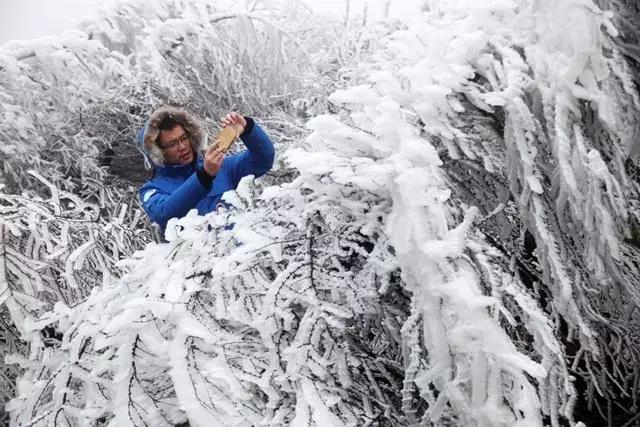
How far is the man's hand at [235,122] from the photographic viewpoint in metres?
2.58

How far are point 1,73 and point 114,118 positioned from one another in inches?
39.3

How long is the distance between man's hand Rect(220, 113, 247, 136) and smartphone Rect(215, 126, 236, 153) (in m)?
0.02

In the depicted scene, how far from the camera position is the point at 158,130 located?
3068mm

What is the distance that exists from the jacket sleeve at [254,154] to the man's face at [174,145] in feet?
0.91

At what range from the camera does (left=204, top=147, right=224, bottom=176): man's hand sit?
2.50m

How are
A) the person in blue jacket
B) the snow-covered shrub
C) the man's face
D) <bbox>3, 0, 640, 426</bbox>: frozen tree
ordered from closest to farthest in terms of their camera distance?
<bbox>3, 0, 640, 426</bbox>: frozen tree
the snow-covered shrub
the person in blue jacket
the man's face

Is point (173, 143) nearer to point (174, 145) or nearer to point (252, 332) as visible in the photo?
point (174, 145)

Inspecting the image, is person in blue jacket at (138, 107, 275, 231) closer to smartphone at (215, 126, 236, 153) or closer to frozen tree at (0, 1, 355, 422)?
smartphone at (215, 126, 236, 153)

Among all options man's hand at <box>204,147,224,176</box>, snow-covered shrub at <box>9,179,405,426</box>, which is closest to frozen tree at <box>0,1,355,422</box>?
man's hand at <box>204,147,224,176</box>

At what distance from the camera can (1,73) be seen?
502cm

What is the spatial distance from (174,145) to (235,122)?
62cm

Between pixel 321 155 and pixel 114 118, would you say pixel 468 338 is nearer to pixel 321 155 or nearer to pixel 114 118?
pixel 321 155

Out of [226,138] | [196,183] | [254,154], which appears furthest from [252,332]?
[254,154]

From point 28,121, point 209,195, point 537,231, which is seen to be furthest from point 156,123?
point 28,121
